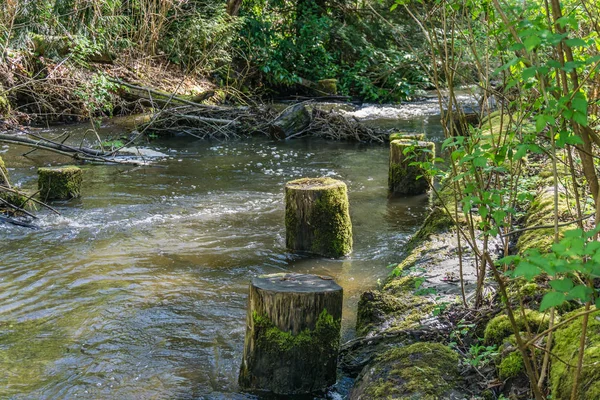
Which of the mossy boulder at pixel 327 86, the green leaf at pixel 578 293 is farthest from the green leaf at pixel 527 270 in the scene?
the mossy boulder at pixel 327 86

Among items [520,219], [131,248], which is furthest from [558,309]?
[131,248]

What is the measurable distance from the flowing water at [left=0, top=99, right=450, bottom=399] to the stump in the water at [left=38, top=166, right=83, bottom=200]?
16 centimetres

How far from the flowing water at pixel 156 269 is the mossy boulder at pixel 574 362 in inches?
78.8

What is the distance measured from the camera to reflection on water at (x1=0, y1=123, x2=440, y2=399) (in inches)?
182

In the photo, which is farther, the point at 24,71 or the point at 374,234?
the point at 24,71

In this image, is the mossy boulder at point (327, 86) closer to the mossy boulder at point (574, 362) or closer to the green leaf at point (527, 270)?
the mossy boulder at point (574, 362)

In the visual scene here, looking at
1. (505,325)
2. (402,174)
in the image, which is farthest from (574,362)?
(402,174)

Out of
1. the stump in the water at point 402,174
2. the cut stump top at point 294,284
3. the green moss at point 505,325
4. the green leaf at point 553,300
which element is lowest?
the green moss at point 505,325

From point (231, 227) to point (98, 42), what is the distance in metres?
9.18

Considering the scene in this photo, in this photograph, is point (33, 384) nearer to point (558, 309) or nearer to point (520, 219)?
point (558, 309)

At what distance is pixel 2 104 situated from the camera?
13.6 meters

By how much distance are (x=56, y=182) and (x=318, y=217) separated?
407cm

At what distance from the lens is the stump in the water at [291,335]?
411 centimetres

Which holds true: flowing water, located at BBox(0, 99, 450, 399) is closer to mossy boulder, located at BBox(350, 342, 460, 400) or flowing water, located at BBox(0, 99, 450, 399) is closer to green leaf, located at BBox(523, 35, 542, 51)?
mossy boulder, located at BBox(350, 342, 460, 400)
